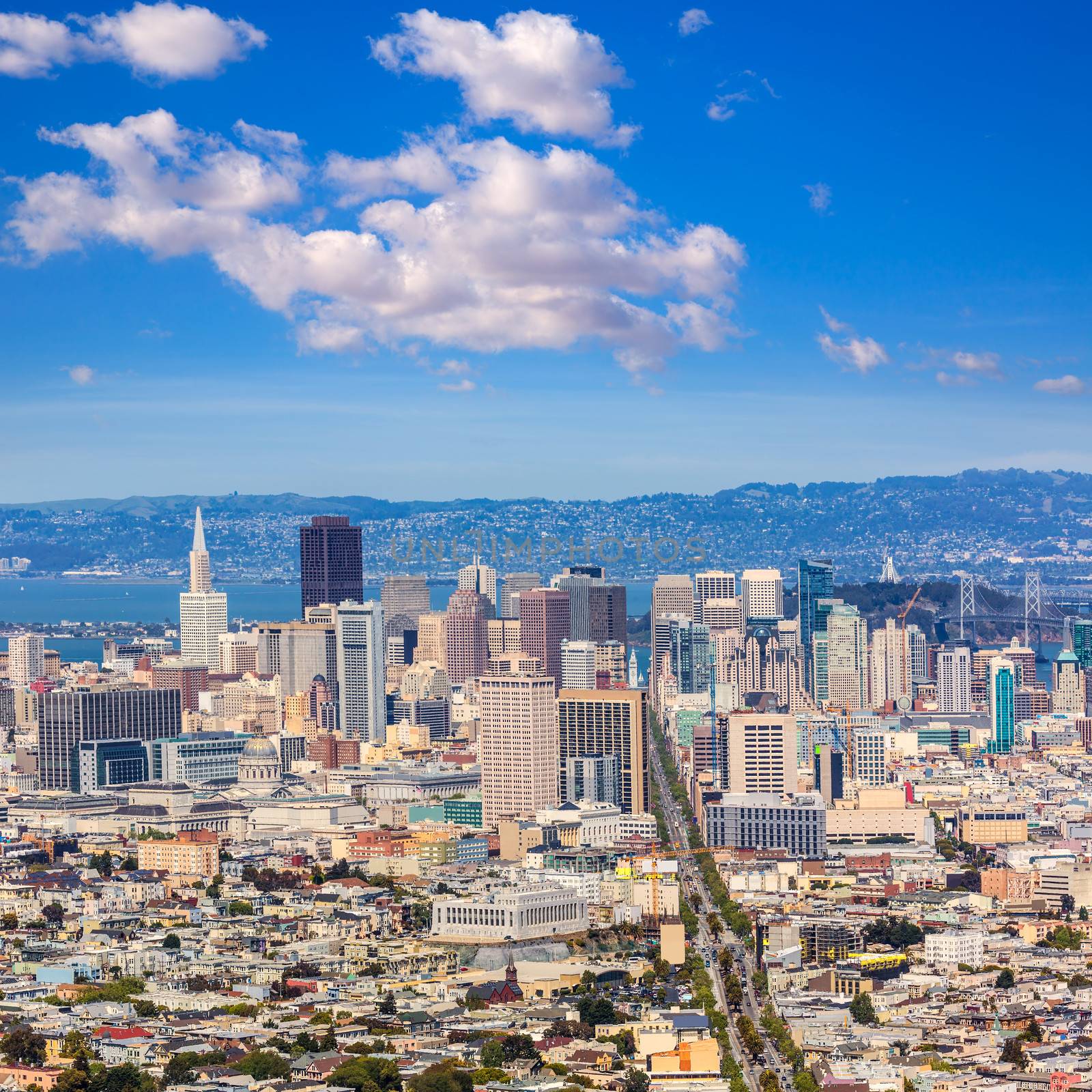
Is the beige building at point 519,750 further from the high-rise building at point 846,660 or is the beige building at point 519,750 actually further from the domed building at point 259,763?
the high-rise building at point 846,660

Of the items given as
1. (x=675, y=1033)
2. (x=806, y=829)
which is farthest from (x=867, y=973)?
(x=806, y=829)

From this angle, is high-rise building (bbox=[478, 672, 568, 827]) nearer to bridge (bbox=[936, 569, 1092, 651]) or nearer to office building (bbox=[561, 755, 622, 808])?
office building (bbox=[561, 755, 622, 808])

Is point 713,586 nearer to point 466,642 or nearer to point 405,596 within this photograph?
point 405,596

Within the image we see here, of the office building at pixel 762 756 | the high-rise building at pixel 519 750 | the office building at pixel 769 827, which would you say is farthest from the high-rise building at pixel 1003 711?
the office building at pixel 769 827

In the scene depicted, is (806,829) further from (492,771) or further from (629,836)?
(492,771)

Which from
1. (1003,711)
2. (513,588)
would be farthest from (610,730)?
(513,588)

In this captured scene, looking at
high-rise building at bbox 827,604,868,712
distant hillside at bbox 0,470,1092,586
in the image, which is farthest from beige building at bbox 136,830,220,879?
distant hillside at bbox 0,470,1092,586
